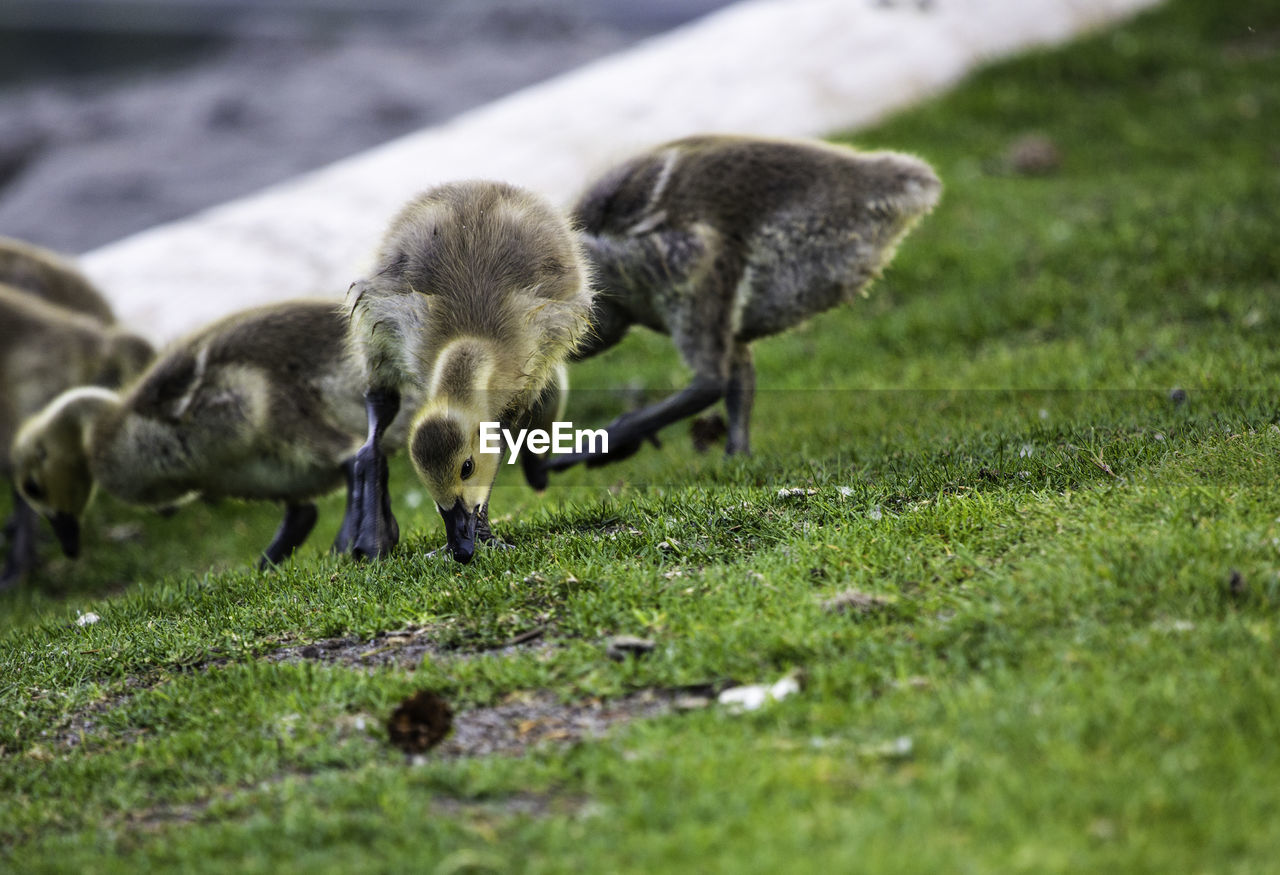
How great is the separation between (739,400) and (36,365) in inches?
216

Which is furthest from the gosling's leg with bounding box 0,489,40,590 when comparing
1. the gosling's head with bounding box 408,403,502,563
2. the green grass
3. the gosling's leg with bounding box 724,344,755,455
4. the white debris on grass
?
the white debris on grass

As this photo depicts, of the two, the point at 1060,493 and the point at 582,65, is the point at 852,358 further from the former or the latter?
the point at 582,65

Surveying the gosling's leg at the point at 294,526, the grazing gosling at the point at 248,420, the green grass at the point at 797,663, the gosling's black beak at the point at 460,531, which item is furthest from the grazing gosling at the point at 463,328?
the gosling's leg at the point at 294,526

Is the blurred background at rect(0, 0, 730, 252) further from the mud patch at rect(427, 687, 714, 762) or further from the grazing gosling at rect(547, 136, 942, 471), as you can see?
the mud patch at rect(427, 687, 714, 762)

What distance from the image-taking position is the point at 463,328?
5695 millimetres

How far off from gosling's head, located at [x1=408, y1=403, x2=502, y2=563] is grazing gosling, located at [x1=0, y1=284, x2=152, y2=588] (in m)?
4.90

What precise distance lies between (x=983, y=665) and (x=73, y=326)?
7955 millimetres

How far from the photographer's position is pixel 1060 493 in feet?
18.4

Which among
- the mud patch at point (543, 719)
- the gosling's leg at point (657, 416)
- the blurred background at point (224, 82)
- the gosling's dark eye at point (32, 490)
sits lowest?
the gosling's dark eye at point (32, 490)

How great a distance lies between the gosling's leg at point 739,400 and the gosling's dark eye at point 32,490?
483cm

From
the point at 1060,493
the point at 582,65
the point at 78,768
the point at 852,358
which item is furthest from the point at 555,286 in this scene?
the point at 582,65

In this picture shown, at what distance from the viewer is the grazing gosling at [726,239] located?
7.05 meters

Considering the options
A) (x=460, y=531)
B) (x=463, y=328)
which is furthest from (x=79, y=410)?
(x=460, y=531)

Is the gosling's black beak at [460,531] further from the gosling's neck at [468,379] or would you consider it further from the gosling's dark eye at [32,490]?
the gosling's dark eye at [32,490]
